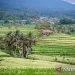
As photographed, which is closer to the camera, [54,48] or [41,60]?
[41,60]

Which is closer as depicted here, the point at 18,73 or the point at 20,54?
the point at 18,73

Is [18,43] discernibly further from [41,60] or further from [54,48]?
[54,48]

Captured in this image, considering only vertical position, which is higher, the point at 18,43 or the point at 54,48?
the point at 18,43

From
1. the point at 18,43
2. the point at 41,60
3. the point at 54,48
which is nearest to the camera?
the point at 41,60

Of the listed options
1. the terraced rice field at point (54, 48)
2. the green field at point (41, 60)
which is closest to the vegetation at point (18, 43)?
the green field at point (41, 60)

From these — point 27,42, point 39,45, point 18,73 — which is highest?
point 18,73

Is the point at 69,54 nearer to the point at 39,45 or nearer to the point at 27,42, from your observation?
the point at 27,42

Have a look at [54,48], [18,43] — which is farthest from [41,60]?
[54,48]

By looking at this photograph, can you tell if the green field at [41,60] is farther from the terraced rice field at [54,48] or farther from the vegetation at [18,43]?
the vegetation at [18,43]

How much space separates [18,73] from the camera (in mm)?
14828

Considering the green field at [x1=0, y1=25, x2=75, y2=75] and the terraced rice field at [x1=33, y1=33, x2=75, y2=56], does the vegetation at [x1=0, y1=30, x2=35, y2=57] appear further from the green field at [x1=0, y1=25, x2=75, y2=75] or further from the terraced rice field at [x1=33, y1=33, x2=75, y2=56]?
the terraced rice field at [x1=33, y1=33, x2=75, y2=56]

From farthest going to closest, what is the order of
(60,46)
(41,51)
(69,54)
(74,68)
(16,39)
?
(60,46), (41,51), (69,54), (16,39), (74,68)

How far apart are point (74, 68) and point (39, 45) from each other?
76476mm

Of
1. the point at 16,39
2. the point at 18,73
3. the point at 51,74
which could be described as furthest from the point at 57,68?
the point at 16,39
